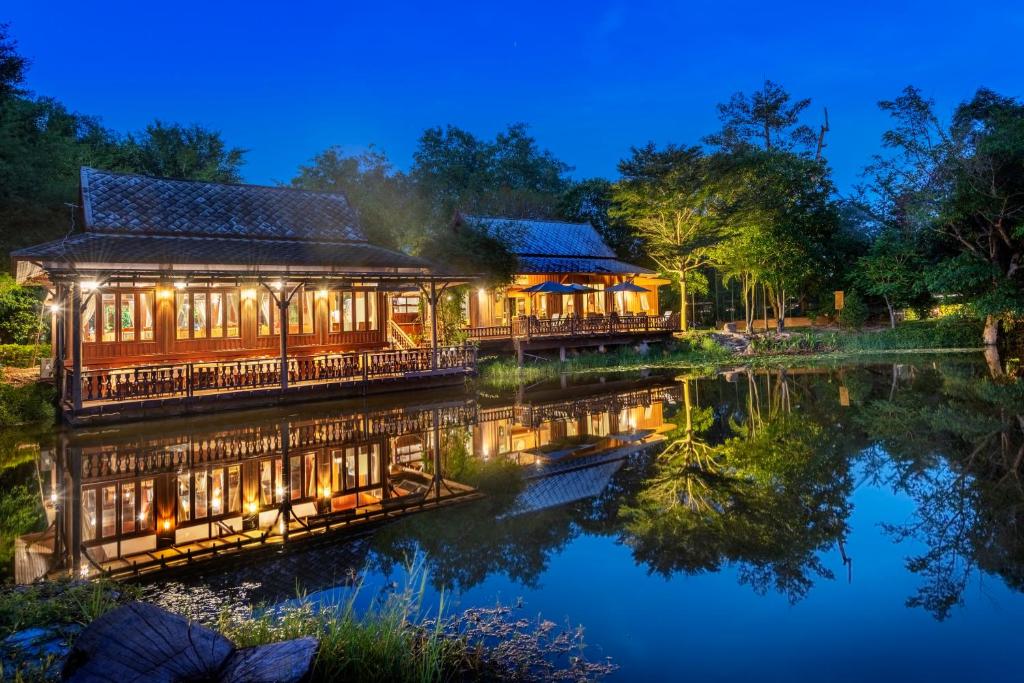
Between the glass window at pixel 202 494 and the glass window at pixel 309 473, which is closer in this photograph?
the glass window at pixel 202 494

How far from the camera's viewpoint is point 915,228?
1220 inches

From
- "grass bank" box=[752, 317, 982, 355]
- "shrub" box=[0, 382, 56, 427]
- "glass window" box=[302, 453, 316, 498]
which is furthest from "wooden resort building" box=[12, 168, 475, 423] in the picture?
"grass bank" box=[752, 317, 982, 355]

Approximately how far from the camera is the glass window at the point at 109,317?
18.7 m

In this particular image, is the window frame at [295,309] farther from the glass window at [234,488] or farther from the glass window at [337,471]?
the glass window at [234,488]

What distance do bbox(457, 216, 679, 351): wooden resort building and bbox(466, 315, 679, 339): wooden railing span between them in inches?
1.6

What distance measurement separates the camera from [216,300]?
66.9ft

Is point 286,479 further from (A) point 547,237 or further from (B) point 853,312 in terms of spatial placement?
(B) point 853,312

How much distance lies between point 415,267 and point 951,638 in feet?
54.3

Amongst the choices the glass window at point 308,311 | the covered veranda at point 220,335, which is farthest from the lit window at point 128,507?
the glass window at point 308,311

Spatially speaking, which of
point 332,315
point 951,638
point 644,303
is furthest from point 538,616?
point 644,303

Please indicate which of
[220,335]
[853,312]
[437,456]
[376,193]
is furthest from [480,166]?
[437,456]

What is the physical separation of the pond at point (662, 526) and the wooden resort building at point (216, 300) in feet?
5.62

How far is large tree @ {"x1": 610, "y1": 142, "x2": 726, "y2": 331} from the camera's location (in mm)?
31938

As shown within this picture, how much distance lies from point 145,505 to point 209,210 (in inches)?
601
